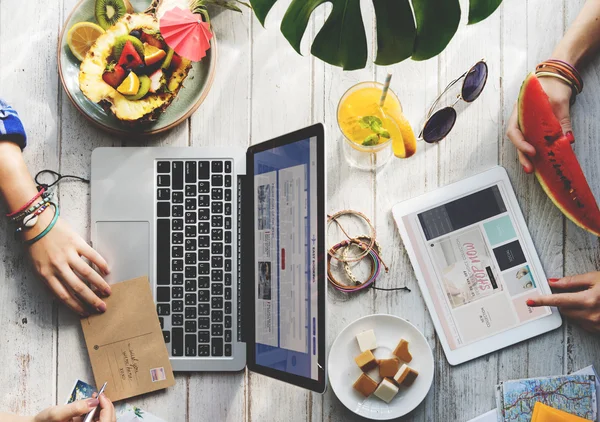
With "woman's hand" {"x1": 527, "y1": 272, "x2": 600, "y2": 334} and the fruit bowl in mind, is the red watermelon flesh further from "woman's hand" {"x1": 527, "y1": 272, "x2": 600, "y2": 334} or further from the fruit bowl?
the fruit bowl

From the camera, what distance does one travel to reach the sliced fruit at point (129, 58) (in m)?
0.96

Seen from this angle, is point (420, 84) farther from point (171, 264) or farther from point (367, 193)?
point (171, 264)

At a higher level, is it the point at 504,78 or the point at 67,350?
the point at 504,78

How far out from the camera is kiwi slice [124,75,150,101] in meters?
0.97

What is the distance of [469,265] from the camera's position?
1.08 meters

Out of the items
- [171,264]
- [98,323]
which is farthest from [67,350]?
[171,264]

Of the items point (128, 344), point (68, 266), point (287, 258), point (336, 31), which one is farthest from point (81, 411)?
point (336, 31)

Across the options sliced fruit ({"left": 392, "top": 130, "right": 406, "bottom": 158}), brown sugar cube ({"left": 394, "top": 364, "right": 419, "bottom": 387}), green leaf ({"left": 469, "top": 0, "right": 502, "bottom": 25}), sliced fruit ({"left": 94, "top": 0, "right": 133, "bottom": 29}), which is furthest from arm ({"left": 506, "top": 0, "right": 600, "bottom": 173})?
sliced fruit ({"left": 94, "top": 0, "right": 133, "bottom": 29})

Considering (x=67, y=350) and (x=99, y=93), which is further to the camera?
(x=67, y=350)

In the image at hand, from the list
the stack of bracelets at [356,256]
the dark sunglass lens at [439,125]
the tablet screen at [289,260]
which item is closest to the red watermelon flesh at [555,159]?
the dark sunglass lens at [439,125]

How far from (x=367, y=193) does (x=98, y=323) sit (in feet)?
1.95

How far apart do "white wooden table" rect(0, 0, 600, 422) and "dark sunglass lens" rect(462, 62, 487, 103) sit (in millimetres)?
41

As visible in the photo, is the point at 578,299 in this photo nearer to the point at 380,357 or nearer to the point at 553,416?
the point at 553,416

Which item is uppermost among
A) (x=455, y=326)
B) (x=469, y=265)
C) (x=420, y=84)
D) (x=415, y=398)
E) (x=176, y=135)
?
(x=420, y=84)
